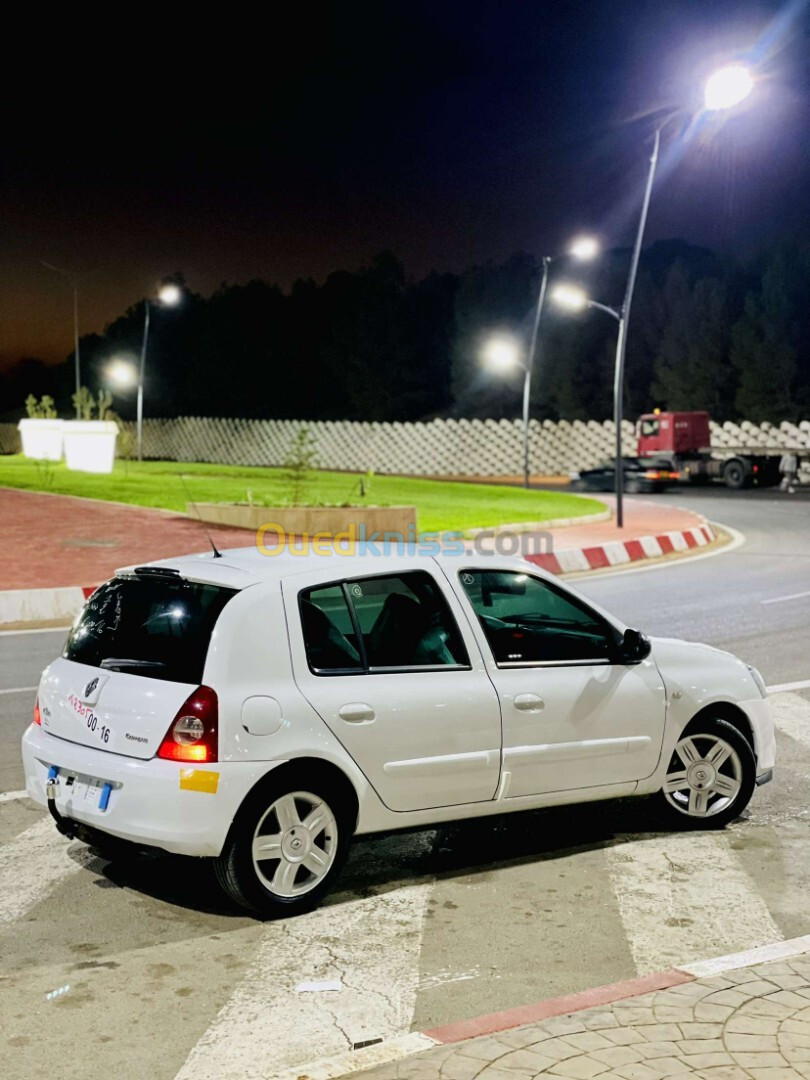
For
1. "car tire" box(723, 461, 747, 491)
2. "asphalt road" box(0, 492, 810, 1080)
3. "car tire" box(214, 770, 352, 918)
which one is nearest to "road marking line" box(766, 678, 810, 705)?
"asphalt road" box(0, 492, 810, 1080)

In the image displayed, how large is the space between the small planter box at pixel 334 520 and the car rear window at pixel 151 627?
16.7 meters

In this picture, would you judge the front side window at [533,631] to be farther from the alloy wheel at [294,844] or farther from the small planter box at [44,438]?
the small planter box at [44,438]

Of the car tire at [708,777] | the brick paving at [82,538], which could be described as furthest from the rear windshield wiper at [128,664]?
the brick paving at [82,538]

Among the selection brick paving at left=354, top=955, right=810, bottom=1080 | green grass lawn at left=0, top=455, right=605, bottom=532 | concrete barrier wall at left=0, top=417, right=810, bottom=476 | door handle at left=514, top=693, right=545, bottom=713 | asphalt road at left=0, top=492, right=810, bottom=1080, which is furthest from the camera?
concrete barrier wall at left=0, top=417, right=810, bottom=476

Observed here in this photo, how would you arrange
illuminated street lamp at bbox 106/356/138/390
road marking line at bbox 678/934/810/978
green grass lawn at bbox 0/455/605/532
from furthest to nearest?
illuminated street lamp at bbox 106/356/138/390, green grass lawn at bbox 0/455/605/532, road marking line at bbox 678/934/810/978

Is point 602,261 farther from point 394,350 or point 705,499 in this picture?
point 705,499

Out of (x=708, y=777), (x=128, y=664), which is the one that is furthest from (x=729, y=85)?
(x=128, y=664)

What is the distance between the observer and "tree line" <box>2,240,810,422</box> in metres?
60.9

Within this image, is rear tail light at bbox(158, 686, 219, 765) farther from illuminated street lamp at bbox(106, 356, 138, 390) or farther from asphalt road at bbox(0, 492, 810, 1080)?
illuminated street lamp at bbox(106, 356, 138, 390)

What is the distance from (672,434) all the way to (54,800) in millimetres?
45940

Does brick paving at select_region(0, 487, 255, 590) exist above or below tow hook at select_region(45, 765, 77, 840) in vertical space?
above

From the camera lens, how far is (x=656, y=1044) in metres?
3.97

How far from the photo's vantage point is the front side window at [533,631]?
6191mm

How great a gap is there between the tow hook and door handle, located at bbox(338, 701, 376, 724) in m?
1.25
